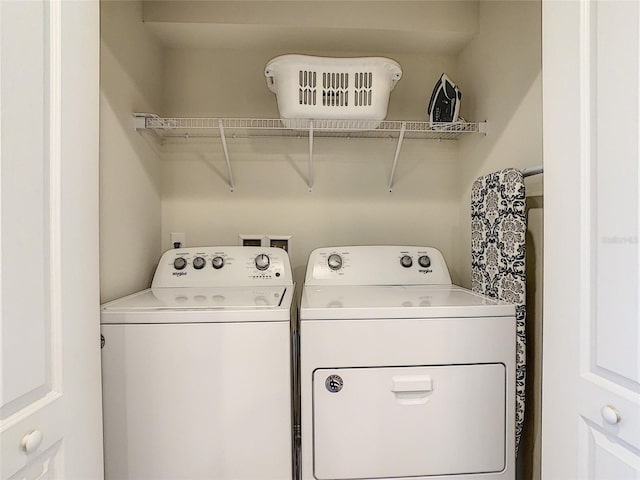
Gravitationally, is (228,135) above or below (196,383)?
above

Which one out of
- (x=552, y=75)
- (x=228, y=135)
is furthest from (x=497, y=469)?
(x=228, y=135)

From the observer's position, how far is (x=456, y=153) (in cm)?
226

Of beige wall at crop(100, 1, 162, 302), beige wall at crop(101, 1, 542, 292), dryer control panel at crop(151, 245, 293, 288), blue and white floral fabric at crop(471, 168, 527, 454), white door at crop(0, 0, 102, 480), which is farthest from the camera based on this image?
beige wall at crop(101, 1, 542, 292)

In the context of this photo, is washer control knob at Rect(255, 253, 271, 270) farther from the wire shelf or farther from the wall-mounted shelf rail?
the wire shelf

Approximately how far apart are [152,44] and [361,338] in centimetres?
166

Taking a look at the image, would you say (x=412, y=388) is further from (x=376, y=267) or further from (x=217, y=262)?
(x=217, y=262)

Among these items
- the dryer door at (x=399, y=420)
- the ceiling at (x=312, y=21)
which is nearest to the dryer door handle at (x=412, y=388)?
the dryer door at (x=399, y=420)

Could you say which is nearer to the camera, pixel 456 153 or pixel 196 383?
pixel 196 383

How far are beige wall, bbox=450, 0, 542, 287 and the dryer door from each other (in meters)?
0.78

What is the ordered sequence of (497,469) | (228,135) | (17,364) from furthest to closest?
1. (228,135)
2. (497,469)
3. (17,364)

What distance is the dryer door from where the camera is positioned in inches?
52.4

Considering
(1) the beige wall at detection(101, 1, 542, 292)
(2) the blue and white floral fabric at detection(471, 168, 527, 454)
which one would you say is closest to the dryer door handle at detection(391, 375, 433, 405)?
(2) the blue and white floral fabric at detection(471, 168, 527, 454)

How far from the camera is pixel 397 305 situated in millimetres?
1396

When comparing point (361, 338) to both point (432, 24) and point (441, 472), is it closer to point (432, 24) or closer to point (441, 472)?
point (441, 472)
